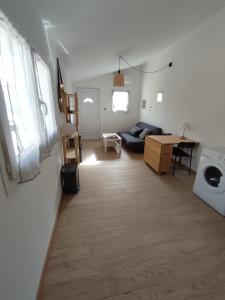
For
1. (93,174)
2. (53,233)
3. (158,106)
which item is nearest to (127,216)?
(53,233)

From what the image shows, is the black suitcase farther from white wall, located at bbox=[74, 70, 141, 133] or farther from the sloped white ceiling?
white wall, located at bbox=[74, 70, 141, 133]

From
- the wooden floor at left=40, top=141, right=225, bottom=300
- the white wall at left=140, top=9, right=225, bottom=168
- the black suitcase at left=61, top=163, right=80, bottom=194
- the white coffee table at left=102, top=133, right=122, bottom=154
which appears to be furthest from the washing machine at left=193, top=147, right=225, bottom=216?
the white coffee table at left=102, top=133, right=122, bottom=154

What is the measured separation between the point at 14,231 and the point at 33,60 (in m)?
1.22

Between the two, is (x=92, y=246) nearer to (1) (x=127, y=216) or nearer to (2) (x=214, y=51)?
(1) (x=127, y=216)

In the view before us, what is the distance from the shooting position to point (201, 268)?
148cm

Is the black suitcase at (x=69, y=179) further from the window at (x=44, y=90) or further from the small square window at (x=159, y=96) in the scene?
the small square window at (x=159, y=96)

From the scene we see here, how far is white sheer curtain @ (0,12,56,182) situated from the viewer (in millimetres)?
826

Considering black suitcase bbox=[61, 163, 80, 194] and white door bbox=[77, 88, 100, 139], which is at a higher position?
white door bbox=[77, 88, 100, 139]

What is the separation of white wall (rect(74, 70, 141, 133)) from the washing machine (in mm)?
4629

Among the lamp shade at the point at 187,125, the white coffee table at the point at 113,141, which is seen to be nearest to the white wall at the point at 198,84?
the lamp shade at the point at 187,125

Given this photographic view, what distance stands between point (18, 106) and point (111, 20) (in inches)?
71.0

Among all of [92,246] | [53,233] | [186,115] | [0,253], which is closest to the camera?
Result: [0,253]

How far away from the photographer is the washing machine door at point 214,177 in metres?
2.19

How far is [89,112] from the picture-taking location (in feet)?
21.3
